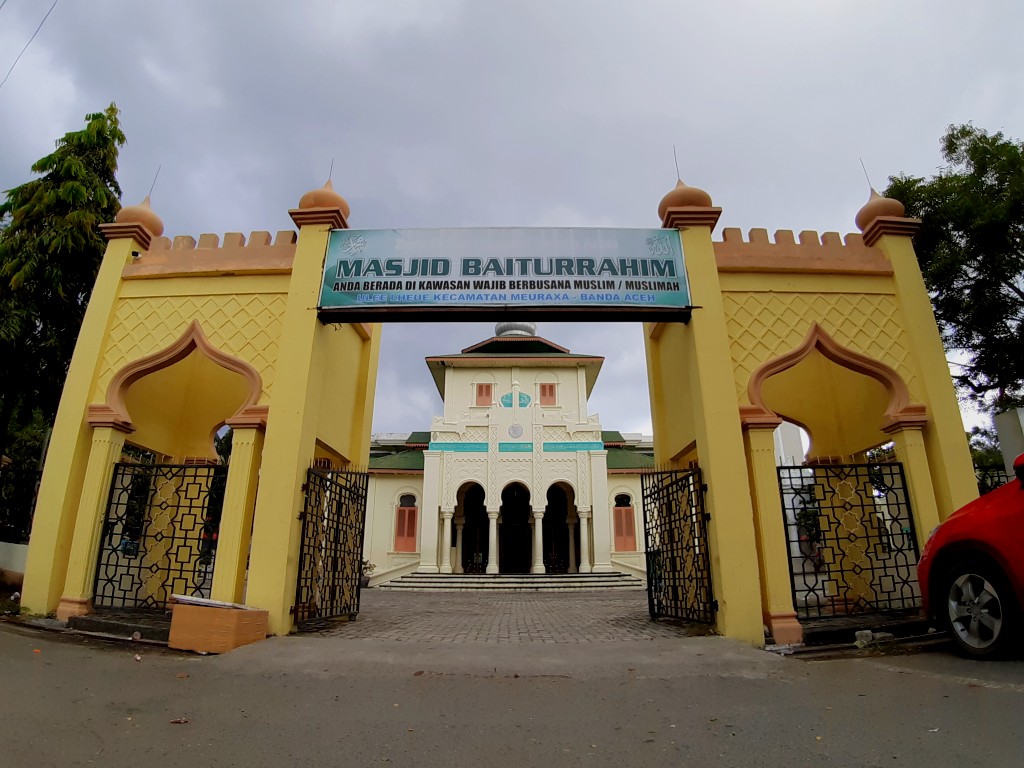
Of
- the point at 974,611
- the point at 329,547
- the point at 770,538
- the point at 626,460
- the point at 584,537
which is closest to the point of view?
the point at 974,611

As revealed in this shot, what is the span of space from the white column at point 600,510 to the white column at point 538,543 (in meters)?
1.87

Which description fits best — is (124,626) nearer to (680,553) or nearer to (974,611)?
(680,553)

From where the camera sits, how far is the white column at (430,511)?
20.4 m

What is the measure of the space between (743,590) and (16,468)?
18641 millimetres

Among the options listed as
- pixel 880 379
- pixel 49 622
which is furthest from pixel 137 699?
pixel 880 379

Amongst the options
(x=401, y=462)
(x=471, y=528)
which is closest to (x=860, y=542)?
(x=471, y=528)

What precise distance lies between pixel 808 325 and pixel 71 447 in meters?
8.51

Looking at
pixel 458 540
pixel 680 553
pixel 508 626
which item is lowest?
pixel 508 626

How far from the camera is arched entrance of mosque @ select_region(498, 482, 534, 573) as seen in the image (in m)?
22.3

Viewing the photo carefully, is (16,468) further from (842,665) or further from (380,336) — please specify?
(842,665)

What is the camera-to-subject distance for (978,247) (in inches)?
342

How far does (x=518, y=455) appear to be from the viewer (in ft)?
70.1

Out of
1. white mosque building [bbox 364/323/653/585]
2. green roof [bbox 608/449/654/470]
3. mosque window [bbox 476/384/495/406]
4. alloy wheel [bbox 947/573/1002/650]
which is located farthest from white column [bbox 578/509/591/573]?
alloy wheel [bbox 947/573/1002/650]

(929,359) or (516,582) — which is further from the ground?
(929,359)
